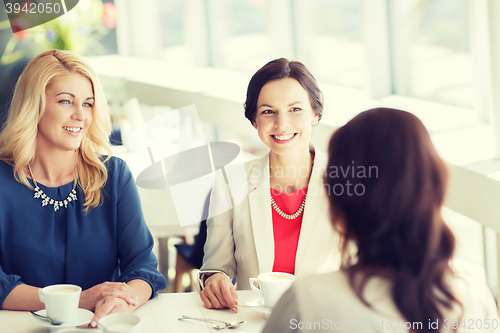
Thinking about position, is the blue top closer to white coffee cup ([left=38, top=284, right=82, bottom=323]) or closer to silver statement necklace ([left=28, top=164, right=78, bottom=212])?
silver statement necklace ([left=28, top=164, right=78, bottom=212])

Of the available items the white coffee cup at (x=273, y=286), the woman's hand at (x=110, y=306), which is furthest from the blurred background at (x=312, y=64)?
the woman's hand at (x=110, y=306)

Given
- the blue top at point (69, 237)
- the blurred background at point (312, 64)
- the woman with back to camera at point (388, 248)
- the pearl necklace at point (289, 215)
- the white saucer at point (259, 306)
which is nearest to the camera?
the woman with back to camera at point (388, 248)

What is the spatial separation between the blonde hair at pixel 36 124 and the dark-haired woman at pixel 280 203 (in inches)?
14.6

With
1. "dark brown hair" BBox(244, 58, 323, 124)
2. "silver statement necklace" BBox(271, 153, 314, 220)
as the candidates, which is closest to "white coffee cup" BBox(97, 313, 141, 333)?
"silver statement necklace" BBox(271, 153, 314, 220)

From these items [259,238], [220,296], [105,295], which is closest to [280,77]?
[259,238]

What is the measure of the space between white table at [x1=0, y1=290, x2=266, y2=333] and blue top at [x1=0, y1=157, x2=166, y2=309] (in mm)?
171

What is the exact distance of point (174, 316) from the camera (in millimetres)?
1030

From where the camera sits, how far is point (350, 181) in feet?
2.18

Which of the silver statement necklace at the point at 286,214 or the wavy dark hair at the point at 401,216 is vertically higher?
the wavy dark hair at the point at 401,216

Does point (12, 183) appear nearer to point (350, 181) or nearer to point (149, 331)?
point (149, 331)

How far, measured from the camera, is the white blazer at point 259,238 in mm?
1344

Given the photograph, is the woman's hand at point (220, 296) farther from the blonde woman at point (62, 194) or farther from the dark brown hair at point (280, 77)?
the dark brown hair at point (280, 77)

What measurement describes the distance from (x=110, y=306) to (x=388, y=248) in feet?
2.15

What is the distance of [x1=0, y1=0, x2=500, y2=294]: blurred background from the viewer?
1.70m
